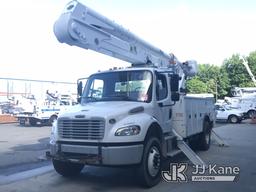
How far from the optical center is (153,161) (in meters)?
7.82

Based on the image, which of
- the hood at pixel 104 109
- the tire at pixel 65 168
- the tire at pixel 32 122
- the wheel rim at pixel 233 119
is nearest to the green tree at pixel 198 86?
the wheel rim at pixel 233 119

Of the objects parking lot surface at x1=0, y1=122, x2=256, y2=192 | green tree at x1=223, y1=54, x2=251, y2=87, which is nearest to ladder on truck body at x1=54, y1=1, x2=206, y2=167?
parking lot surface at x1=0, y1=122, x2=256, y2=192

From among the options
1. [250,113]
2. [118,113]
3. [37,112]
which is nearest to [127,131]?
[118,113]

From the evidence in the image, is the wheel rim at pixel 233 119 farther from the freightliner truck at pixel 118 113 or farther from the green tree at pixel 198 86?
the green tree at pixel 198 86

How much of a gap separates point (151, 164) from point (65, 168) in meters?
2.13

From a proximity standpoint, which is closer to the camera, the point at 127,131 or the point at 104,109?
the point at 127,131

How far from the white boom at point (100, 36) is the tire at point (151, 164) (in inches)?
92.8

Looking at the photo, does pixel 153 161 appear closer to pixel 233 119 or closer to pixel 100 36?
pixel 100 36

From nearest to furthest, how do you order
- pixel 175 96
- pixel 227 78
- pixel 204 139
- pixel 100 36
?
pixel 100 36 < pixel 175 96 < pixel 204 139 < pixel 227 78

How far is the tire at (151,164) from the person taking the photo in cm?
748

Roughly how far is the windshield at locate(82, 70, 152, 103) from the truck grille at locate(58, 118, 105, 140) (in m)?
1.12

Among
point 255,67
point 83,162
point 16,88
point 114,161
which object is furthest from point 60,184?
point 255,67

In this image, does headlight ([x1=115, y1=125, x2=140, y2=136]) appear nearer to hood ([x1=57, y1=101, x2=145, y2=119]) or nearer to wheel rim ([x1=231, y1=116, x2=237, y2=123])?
hood ([x1=57, y1=101, x2=145, y2=119])

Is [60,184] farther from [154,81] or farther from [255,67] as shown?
[255,67]
